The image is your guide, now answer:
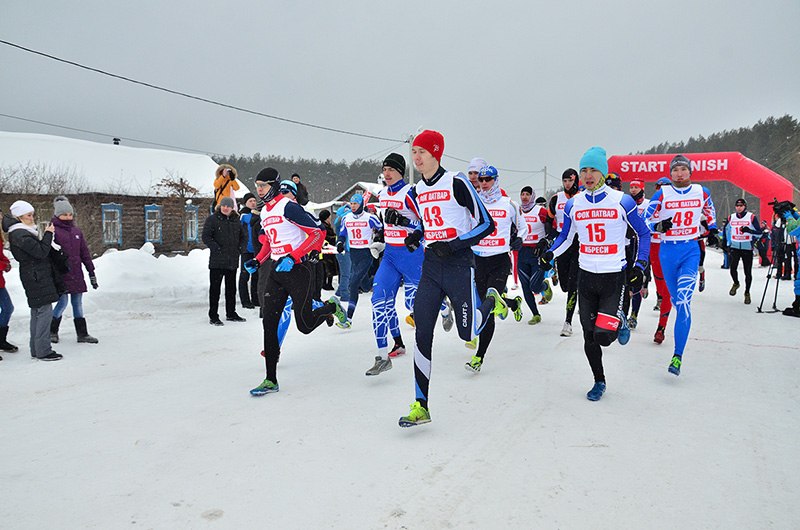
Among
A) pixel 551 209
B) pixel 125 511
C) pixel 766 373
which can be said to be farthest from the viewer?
pixel 551 209

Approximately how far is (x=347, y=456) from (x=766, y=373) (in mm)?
4987

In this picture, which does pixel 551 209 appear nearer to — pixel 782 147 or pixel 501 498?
pixel 501 498

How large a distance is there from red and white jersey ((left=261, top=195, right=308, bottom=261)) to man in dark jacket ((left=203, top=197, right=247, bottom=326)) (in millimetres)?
4242

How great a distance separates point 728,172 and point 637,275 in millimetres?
24025

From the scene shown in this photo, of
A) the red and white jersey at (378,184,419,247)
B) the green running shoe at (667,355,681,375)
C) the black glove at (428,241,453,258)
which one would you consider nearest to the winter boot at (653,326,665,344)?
the green running shoe at (667,355,681,375)

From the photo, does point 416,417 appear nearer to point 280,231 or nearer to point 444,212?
point 444,212

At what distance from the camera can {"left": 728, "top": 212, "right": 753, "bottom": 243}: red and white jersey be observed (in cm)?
1224

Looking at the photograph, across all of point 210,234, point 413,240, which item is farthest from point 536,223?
point 210,234

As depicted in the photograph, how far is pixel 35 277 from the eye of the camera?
659 centimetres

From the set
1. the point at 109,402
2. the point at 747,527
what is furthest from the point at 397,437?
the point at 109,402

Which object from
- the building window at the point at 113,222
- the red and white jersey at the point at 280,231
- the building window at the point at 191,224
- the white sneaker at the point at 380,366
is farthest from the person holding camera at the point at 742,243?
the building window at the point at 113,222

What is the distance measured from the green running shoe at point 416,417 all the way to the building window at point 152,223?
32.9 m

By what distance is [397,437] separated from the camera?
4.03 meters

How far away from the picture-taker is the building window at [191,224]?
34.5m
